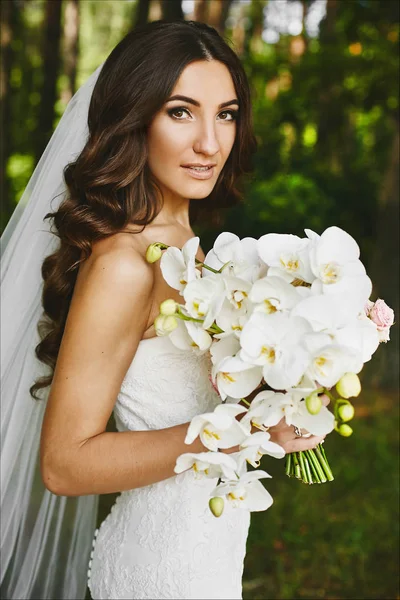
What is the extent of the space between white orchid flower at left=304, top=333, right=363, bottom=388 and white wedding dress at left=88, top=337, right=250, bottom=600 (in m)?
0.61

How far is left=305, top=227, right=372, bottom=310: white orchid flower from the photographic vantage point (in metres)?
1.46

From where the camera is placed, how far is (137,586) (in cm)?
200

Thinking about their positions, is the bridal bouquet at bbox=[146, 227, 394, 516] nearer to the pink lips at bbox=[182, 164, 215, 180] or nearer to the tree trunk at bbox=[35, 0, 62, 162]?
the pink lips at bbox=[182, 164, 215, 180]

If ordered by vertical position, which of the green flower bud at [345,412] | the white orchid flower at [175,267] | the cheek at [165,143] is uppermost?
the cheek at [165,143]

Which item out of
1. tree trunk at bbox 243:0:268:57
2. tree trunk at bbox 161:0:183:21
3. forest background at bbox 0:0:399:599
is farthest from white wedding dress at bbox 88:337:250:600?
tree trunk at bbox 243:0:268:57

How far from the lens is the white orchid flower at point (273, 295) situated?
145 cm

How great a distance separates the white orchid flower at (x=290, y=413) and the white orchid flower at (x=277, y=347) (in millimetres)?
68

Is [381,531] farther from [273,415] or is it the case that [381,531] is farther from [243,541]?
[273,415]

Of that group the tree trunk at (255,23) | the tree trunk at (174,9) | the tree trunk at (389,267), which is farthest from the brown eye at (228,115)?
the tree trunk at (255,23)

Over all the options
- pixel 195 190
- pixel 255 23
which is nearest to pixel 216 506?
pixel 195 190

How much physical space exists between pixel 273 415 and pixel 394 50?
473 cm

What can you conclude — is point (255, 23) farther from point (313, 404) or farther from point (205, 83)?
point (313, 404)

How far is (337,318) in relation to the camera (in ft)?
4.69

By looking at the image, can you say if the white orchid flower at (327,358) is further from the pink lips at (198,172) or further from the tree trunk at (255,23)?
the tree trunk at (255,23)
